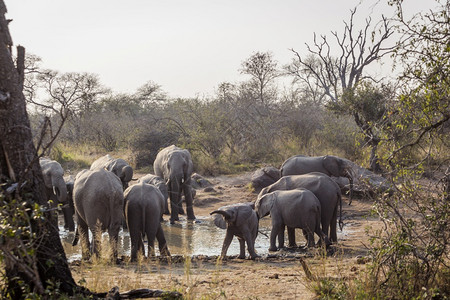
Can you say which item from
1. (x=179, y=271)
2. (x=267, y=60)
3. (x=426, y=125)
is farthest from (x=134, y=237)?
(x=267, y=60)

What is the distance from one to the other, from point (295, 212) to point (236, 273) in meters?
2.59

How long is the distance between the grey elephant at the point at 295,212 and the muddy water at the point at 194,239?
39cm

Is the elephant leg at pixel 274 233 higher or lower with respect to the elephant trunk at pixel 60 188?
lower

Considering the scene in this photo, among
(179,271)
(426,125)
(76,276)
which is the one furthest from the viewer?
(179,271)

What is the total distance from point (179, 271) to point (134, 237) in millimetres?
1591

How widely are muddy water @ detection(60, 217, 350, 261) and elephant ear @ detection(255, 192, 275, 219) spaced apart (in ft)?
1.21

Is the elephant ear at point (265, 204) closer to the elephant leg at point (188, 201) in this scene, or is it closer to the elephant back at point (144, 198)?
the elephant back at point (144, 198)

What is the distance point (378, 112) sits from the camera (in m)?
17.3

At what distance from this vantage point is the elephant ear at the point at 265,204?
33.2ft

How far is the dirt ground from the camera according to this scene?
20.1 feet

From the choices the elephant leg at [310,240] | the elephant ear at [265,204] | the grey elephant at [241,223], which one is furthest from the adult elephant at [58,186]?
the elephant leg at [310,240]

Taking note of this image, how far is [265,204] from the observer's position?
10211 mm

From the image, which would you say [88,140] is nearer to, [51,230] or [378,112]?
[378,112]

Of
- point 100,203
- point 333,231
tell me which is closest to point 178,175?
point 333,231
